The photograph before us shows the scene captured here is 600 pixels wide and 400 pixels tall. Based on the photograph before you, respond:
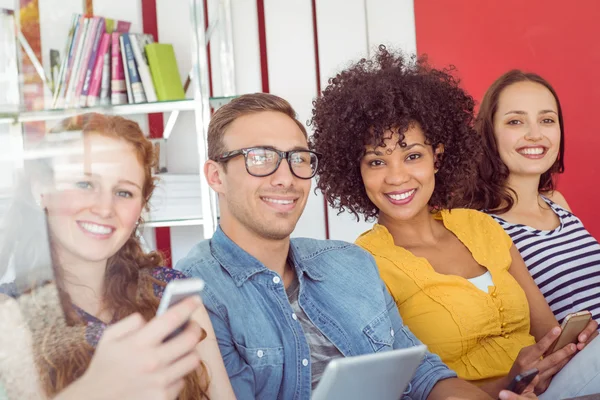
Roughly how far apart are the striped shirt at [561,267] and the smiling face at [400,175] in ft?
1.36

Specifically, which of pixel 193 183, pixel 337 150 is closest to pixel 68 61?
pixel 337 150

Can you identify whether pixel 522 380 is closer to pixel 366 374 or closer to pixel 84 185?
pixel 366 374

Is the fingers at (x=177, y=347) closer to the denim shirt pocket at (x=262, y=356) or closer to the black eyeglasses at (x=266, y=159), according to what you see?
the denim shirt pocket at (x=262, y=356)

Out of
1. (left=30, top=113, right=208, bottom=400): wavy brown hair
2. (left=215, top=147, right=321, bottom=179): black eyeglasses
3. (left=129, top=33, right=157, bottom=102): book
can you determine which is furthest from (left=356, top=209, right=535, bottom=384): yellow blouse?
(left=129, top=33, right=157, bottom=102): book

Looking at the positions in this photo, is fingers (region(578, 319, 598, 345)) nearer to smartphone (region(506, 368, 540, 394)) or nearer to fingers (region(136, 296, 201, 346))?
smartphone (region(506, 368, 540, 394))

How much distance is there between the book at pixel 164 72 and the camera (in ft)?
8.38

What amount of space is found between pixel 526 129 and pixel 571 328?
2.79 feet

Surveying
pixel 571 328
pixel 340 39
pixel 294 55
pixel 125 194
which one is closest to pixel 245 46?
pixel 294 55

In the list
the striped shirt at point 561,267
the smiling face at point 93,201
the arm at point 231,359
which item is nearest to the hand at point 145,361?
the smiling face at point 93,201

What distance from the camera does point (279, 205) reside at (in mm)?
1402

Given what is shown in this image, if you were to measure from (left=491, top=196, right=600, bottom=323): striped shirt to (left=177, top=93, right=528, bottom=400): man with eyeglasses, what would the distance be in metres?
0.61

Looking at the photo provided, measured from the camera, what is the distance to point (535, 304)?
180 centimetres

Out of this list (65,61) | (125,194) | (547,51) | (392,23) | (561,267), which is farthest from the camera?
(392,23)

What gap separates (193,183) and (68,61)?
4.64 ft
